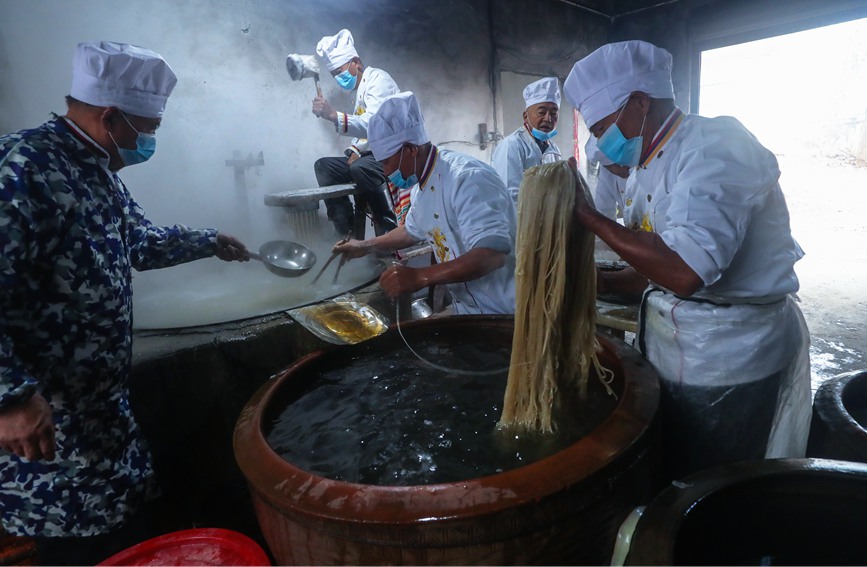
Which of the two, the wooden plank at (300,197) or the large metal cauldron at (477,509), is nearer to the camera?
the large metal cauldron at (477,509)

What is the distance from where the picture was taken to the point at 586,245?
2.38m

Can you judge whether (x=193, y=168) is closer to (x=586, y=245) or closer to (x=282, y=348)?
(x=282, y=348)

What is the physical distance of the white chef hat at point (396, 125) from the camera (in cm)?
332

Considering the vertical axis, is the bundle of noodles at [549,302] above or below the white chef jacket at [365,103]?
below

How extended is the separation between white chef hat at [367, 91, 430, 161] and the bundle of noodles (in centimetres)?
128

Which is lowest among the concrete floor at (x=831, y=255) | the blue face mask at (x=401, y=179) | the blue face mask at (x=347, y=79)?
the concrete floor at (x=831, y=255)

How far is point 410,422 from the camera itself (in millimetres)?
2467

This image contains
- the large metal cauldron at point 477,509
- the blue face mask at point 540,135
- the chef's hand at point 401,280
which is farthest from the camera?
the blue face mask at point 540,135

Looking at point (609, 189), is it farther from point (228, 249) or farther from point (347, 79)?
point (347, 79)

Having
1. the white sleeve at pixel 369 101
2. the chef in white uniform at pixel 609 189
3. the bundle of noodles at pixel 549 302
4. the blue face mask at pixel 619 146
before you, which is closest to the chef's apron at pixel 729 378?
the bundle of noodles at pixel 549 302

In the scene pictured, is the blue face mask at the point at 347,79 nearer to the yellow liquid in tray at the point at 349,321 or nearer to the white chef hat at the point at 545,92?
the white chef hat at the point at 545,92

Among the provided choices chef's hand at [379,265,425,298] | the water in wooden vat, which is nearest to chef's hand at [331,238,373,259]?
chef's hand at [379,265,425,298]

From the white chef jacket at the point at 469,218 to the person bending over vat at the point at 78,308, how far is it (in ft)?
5.60

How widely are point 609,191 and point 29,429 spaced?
3.08 metres
